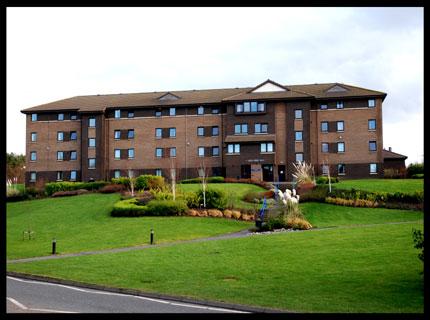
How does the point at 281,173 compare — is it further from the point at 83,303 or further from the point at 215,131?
the point at 83,303

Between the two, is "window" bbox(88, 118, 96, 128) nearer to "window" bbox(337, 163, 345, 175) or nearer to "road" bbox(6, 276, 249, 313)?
"window" bbox(337, 163, 345, 175)

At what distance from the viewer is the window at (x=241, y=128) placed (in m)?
62.9

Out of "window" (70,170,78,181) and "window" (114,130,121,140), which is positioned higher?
"window" (114,130,121,140)

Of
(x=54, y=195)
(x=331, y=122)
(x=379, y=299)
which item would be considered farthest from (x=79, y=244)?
(x=331, y=122)

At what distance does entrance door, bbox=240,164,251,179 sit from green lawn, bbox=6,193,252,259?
21.0 m

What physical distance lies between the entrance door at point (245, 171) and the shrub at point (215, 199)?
23083mm

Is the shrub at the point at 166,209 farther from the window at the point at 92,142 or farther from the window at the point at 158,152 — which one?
the window at the point at 92,142

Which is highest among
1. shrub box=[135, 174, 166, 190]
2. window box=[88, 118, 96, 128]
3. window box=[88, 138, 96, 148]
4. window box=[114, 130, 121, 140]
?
window box=[88, 118, 96, 128]

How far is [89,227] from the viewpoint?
1293 inches

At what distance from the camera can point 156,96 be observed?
229 feet

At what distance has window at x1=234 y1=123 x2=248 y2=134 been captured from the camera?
62.9m

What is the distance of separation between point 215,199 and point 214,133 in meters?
27.6

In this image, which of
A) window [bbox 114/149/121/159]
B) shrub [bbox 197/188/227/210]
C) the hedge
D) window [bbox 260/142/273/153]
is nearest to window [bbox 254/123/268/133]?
window [bbox 260/142/273/153]

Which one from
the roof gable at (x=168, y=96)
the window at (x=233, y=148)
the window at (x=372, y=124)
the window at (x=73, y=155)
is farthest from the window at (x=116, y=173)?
the window at (x=372, y=124)
